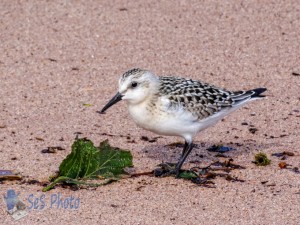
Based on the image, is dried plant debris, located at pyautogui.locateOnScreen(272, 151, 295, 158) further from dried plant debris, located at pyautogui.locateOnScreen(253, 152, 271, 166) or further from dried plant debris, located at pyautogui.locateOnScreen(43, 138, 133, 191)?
dried plant debris, located at pyautogui.locateOnScreen(43, 138, 133, 191)

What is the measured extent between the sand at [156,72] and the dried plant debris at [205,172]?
0.09m

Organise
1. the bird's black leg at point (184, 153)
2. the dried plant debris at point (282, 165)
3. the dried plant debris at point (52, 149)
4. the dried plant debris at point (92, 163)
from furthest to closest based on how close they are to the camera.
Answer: the dried plant debris at point (52, 149), the dried plant debris at point (282, 165), the bird's black leg at point (184, 153), the dried plant debris at point (92, 163)

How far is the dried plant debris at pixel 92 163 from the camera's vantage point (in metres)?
7.95

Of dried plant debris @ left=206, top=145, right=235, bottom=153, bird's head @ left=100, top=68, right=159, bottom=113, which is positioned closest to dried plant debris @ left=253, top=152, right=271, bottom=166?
dried plant debris @ left=206, top=145, right=235, bottom=153

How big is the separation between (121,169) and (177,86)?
103 cm

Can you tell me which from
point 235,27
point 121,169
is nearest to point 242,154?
point 121,169

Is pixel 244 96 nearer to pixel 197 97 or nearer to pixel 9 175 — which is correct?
pixel 197 97

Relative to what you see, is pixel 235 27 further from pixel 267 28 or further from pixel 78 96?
pixel 78 96

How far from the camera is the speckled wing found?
8352 mm

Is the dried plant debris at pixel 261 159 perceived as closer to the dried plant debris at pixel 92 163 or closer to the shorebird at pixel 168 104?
the shorebird at pixel 168 104

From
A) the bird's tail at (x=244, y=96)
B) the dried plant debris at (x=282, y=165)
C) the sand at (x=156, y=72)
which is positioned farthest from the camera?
the bird's tail at (x=244, y=96)

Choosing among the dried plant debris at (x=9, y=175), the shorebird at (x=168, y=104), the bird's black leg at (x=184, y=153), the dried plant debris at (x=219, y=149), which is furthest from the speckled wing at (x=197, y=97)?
the dried plant debris at (x=9, y=175)

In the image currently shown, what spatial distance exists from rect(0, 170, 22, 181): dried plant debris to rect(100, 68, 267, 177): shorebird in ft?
3.51

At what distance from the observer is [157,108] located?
821cm
